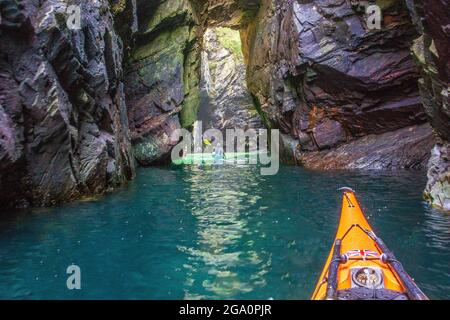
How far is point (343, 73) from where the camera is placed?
70.0 ft

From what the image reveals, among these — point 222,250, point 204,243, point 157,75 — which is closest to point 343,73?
point 157,75

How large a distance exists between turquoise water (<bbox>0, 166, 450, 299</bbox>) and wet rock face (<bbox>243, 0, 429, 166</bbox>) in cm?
768

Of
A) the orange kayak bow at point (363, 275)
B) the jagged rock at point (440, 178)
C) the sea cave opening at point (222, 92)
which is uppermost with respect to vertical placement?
the sea cave opening at point (222, 92)

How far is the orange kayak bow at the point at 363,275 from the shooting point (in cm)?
471

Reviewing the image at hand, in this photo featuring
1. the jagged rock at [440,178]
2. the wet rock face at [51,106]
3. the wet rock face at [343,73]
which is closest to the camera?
the wet rock face at [51,106]

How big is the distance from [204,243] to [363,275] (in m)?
4.11

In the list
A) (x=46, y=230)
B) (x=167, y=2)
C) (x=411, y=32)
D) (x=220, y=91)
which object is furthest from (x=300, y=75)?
(x=220, y=91)

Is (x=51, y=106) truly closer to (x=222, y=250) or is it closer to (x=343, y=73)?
(x=222, y=250)

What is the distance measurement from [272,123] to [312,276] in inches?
942

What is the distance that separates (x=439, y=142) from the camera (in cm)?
1169

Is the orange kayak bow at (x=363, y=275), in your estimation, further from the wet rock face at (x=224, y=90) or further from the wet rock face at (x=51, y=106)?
the wet rock face at (x=224, y=90)

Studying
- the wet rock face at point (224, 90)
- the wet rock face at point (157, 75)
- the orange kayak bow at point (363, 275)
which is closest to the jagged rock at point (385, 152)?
the wet rock face at point (157, 75)

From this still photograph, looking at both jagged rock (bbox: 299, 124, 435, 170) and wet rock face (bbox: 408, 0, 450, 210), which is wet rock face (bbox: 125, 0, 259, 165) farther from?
wet rock face (bbox: 408, 0, 450, 210)

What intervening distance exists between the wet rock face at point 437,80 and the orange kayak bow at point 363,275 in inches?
203
